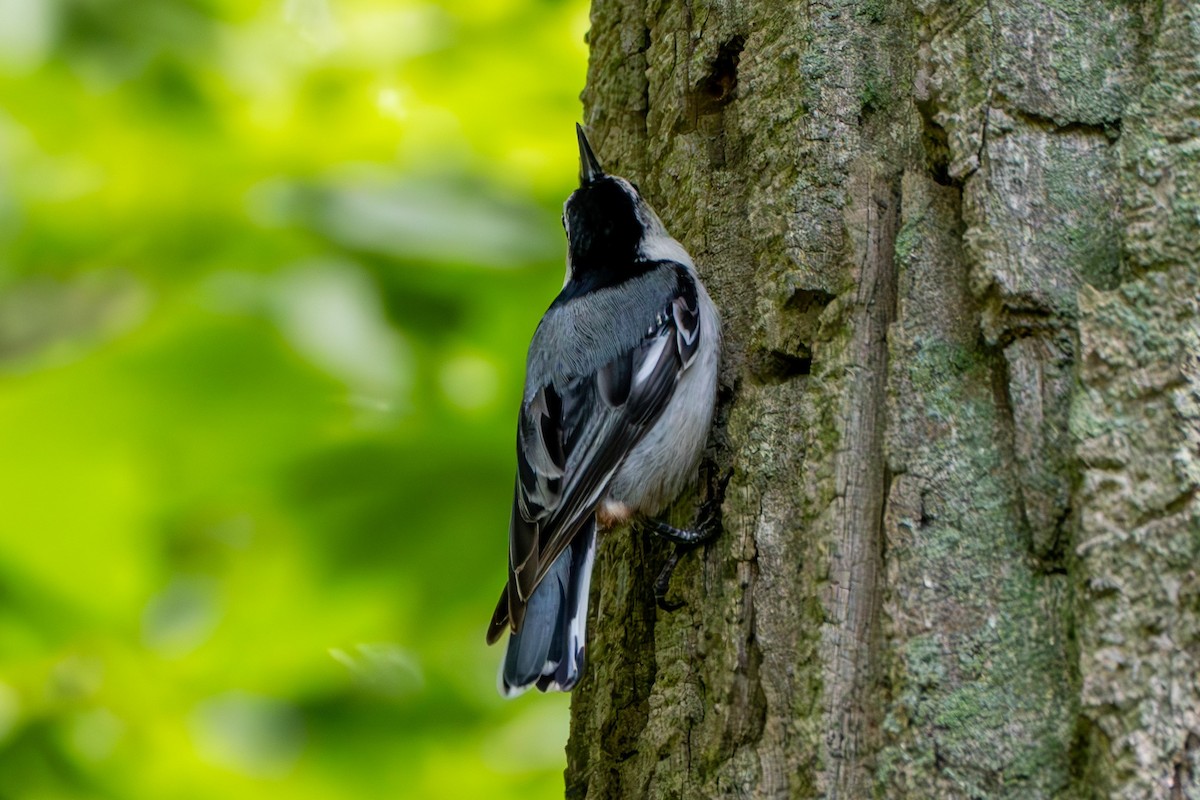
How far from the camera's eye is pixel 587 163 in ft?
8.17

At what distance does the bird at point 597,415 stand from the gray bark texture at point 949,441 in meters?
0.14

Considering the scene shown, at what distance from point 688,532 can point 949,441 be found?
57 cm

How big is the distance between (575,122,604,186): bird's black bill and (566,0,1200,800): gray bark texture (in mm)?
581

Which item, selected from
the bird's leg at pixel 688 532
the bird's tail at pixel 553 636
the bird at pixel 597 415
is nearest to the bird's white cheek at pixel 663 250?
the bird at pixel 597 415

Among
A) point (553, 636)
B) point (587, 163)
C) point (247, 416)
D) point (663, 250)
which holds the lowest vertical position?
point (553, 636)

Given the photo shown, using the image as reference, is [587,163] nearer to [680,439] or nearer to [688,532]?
[680,439]

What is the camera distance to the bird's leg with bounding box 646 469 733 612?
1.77 metres

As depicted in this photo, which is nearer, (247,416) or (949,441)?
(949,441)

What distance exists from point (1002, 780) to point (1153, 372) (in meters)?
0.45

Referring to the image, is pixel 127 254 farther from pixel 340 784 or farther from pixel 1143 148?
pixel 1143 148

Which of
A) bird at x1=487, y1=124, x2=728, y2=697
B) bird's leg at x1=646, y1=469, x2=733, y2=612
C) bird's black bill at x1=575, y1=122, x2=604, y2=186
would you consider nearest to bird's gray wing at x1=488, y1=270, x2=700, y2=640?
bird at x1=487, y1=124, x2=728, y2=697

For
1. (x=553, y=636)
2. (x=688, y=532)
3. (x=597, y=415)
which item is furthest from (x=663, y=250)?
(x=553, y=636)

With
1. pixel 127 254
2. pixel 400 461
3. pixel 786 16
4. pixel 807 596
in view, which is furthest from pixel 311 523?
pixel 786 16

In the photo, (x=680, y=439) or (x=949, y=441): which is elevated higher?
(x=680, y=439)
